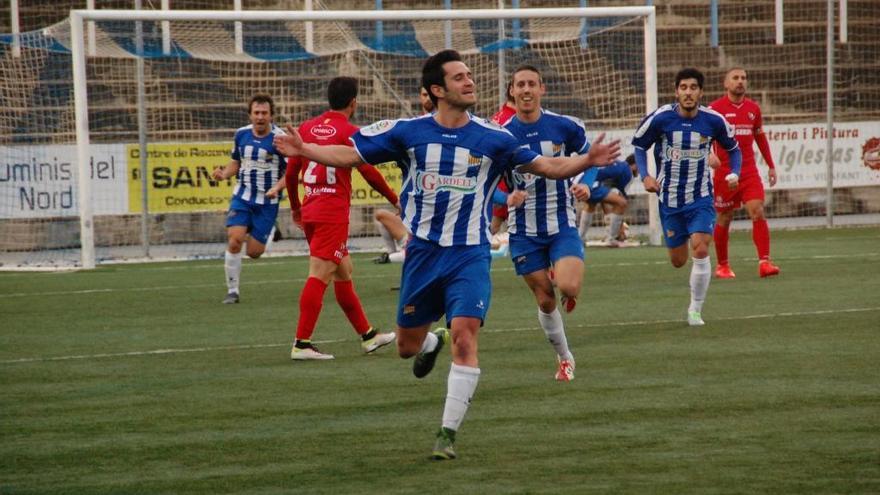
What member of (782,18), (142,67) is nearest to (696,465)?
(142,67)

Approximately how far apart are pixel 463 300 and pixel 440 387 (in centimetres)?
210

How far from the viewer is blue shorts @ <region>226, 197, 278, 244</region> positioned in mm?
15602

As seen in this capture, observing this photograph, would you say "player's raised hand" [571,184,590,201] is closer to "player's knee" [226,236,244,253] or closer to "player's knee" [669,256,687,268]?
"player's knee" [669,256,687,268]

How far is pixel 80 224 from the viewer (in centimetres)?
2072

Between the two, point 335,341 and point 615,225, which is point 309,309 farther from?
point 615,225

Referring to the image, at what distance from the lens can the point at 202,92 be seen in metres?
23.5

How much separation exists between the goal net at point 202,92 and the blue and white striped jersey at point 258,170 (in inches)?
200

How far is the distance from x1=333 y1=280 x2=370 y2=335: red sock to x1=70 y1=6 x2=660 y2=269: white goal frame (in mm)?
9110

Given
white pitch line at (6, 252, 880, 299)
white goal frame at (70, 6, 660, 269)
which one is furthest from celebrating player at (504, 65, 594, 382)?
white goal frame at (70, 6, 660, 269)

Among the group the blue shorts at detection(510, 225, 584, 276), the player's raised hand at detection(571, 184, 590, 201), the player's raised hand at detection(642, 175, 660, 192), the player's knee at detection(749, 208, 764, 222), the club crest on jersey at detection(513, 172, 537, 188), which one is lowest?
the player's knee at detection(749, 208, 764, 222)

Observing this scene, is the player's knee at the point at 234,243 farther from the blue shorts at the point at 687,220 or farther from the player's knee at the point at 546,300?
the player's knee at the point at 546,300

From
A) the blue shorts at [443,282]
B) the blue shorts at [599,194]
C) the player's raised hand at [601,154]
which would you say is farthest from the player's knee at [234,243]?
the player's raised hand at [601,154]

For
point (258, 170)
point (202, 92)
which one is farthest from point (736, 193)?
point (202, 92)

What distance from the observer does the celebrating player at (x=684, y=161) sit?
43.4ft
